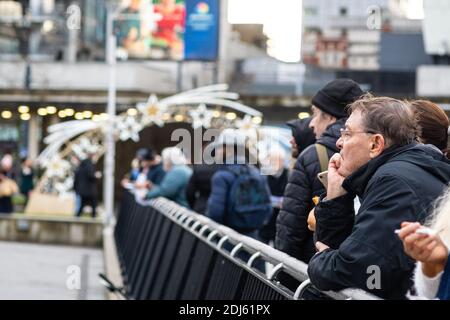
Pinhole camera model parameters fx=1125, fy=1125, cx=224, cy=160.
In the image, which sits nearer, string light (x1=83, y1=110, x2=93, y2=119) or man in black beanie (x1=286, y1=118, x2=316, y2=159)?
man in black beanie (x1=286, y1=118, x2=316, y2=159)

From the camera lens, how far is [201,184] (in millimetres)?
11656

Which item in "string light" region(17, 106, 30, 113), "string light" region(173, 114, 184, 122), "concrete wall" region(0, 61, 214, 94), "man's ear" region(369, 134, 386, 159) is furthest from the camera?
"concrete wall" region(0, 61, 214, 94)

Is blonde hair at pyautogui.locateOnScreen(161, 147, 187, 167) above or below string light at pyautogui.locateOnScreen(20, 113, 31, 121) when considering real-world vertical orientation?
above

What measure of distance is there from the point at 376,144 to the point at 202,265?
2842mm

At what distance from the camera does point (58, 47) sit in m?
61.0

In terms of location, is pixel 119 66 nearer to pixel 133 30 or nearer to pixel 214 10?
pixel 214 10

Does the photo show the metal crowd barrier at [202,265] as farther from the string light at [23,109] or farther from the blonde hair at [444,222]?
the string light at [23,109]

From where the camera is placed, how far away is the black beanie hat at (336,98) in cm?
655

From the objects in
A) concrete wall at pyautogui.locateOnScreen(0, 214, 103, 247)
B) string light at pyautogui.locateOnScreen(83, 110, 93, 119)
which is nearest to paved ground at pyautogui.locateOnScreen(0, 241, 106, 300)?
concrete wall at pyautogui.locateOnScreen(0, 214, 103, 247)

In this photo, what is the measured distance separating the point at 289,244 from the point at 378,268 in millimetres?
2341

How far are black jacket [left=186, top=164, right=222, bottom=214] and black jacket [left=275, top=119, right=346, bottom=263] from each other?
4.82 m

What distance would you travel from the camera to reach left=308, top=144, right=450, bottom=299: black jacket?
408 centimetres

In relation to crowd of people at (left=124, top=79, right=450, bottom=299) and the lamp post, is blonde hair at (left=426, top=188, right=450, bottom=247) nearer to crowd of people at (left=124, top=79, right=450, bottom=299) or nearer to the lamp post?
crowd of people at (left=124, top=79, right=450, bottom=299)
